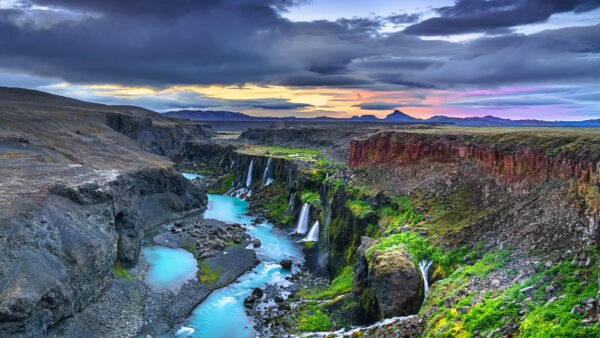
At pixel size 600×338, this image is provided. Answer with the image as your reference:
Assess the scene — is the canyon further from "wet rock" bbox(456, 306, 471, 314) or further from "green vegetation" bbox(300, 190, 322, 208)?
"green vegetation" bbox(300, 190, 322, 208)

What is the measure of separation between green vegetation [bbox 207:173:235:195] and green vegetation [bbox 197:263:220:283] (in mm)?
54567

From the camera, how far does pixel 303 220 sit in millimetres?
60875

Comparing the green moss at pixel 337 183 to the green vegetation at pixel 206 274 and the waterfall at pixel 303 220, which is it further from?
the green vegetation at pixel 206 274

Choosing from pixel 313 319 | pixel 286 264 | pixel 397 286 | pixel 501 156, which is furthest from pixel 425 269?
pixel 286 264

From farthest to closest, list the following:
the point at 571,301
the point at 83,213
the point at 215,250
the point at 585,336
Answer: the point at 215,250 < the point at 83,213 < the point at 571,301 < the point at 585,336

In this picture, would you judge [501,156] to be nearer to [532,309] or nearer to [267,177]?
[532,309]

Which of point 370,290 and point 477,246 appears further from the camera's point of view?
point 370,290

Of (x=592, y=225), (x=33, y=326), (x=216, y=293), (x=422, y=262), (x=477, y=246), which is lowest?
(x=216, y=293)

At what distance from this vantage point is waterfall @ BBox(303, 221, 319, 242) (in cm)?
5359

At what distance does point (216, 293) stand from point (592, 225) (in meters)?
31.6

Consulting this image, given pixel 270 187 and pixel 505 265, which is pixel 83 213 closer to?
pixel 505 265

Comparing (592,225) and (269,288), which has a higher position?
(592,225)

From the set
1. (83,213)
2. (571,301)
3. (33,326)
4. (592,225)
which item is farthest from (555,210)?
(83,213)

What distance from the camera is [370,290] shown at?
25.0 meters
